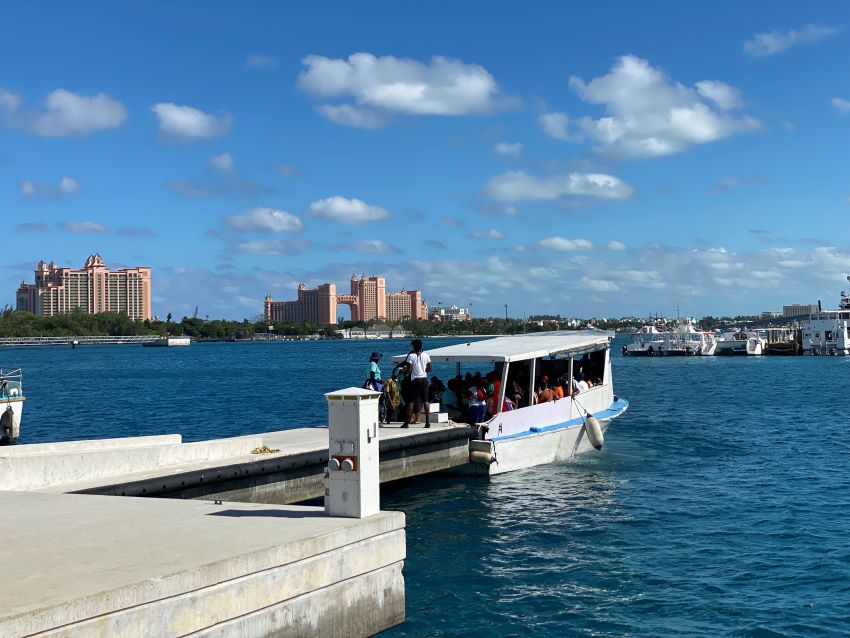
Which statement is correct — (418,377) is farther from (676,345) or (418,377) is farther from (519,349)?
(676,345)

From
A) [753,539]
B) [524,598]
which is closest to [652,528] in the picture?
[753,539]

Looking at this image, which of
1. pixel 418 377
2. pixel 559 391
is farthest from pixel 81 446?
pixel 559 391

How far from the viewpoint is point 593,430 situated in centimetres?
2317

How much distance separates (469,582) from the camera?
1242 centimetres

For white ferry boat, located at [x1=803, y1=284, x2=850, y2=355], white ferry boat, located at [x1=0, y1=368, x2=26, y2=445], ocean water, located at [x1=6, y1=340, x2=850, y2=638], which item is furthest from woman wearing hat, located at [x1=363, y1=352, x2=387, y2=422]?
white ferry boat, located at [x1=803, y1=284, x2=850, y2=355]

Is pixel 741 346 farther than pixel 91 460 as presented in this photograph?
Yes

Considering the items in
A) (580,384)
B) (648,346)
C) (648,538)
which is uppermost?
(580,384)

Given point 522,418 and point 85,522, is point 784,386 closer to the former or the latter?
point 522,418

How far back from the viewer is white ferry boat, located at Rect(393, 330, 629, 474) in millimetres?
19984

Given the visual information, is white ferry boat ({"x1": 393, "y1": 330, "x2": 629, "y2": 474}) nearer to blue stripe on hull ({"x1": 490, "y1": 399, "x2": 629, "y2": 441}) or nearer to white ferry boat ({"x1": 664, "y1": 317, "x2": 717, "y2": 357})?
blue stripe on hull ({"x1": 490, "y1": 399, "x2": 629, "y2": 441})

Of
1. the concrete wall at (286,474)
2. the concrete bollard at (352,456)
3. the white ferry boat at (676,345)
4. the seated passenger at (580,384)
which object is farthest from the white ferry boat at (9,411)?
the white ferry boat at (676,345)

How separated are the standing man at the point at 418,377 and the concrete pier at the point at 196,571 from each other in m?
9.06

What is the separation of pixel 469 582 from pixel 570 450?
10.9 m

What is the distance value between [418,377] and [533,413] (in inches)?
144
